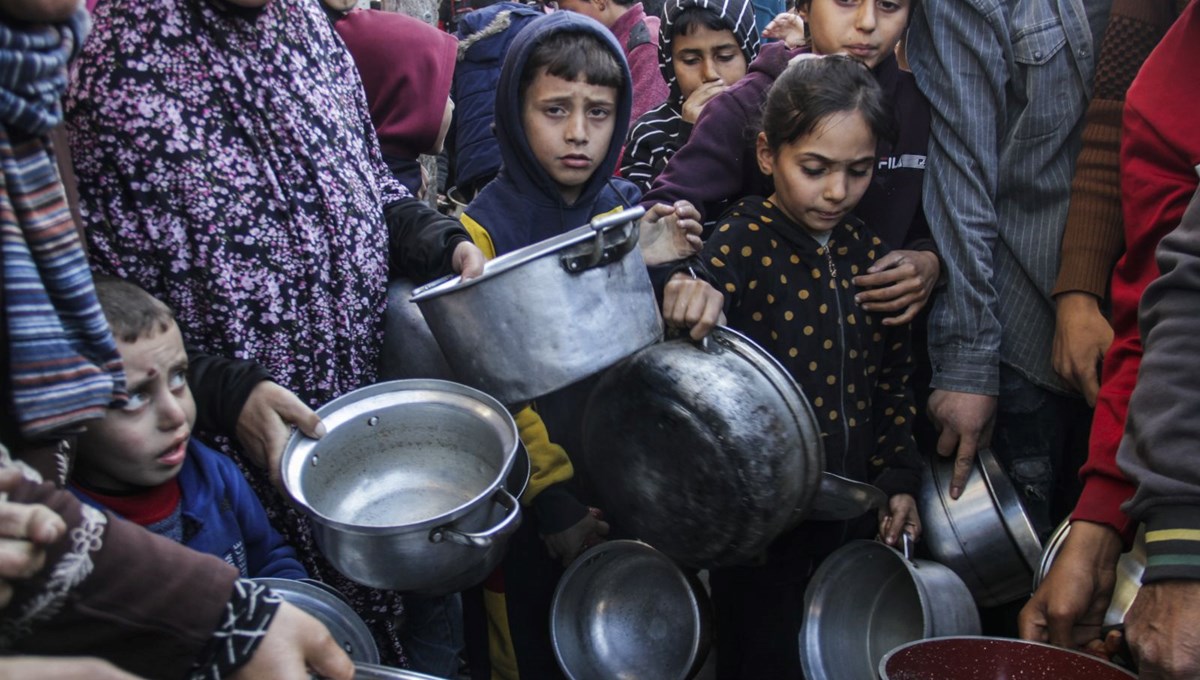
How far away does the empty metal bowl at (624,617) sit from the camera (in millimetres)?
2730

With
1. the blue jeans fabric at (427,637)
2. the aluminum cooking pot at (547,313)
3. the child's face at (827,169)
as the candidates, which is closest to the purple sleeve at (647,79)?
the child's face at (827,169)

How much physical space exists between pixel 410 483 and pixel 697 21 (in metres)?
2.20

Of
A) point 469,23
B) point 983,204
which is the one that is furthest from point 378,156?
point 469,23

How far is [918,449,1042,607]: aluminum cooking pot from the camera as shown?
2.46 meters

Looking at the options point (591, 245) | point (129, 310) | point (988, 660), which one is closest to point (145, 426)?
point (129, 310)

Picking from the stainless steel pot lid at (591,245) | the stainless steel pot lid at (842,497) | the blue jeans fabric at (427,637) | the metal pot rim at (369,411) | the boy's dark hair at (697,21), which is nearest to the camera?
the metal pot rim at (369,411)

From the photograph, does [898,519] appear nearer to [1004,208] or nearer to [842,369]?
[842,369]

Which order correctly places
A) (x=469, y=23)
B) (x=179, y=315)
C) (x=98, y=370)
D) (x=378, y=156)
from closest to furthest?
1. (x=98, y=370)
2. (x=179, y=315)
3. (x=378, y=156)
4. (x=469, y=23)

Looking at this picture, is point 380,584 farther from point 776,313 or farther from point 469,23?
point 469,23

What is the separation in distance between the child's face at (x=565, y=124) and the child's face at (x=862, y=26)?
65cm

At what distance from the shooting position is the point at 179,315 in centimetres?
194

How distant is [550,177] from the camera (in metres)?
2.61

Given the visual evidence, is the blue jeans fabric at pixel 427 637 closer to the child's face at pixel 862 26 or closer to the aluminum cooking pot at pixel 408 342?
the aluminum cooking pot at pixel 408 342

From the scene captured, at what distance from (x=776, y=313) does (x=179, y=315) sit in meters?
1.40
